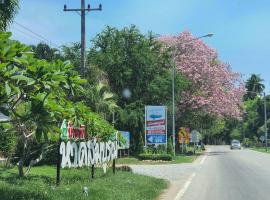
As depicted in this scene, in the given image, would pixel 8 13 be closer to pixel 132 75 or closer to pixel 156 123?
pixel 156 123

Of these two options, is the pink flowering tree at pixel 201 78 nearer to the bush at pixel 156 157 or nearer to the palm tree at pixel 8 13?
the bush at pixel 156 157

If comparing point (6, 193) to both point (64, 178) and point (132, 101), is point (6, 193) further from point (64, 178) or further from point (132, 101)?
point (132, 101)

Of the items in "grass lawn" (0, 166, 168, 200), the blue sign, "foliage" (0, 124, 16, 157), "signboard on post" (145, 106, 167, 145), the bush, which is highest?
"signboard on post" (145, 106, 167, 145)

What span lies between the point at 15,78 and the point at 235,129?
14761cm

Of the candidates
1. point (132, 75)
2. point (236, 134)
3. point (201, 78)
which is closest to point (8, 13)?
point (132, 75)

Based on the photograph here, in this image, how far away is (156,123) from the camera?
38.1m

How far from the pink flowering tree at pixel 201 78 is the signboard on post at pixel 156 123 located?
1552 cm

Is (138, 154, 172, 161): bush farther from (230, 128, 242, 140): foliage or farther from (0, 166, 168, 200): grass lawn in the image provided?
(230, 128, 242, 140): foliage

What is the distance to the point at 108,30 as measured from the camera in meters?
48.1

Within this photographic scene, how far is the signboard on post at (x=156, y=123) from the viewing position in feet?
125

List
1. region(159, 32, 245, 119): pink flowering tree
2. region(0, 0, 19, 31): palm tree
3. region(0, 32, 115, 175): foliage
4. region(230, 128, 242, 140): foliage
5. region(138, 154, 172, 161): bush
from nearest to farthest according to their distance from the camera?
region(0, 32, 115, 175): foliage
region(0, 0, 19, 31): palm tree
region(138, 154, 172, 161): bush
region(159, 32, 245, 119): pink flowering tree
region(230, 128, 242, 140): foliage

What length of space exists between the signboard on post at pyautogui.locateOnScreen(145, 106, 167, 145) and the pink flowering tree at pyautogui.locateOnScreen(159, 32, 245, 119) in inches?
611

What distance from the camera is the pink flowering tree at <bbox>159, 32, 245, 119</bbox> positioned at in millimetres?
54062

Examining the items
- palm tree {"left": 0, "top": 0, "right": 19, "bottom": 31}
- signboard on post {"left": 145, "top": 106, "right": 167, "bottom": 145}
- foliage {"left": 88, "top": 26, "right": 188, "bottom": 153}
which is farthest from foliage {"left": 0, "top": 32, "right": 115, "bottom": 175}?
foliage {"left": 88, "top": 26, "right": 188, "bottom": 153}
